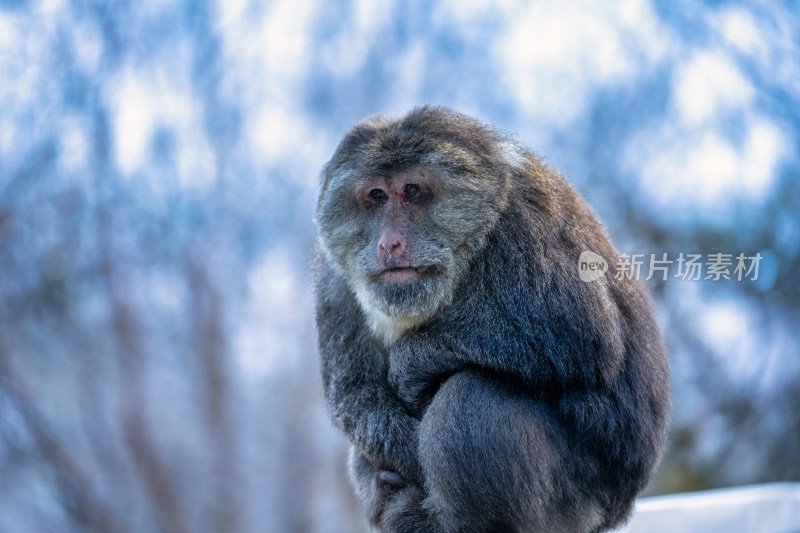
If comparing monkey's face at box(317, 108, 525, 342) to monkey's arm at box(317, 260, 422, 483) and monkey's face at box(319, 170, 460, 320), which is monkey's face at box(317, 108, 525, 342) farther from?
monkey's arm at box(317, 260, 422, 483)

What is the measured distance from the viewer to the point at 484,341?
2.90 metres

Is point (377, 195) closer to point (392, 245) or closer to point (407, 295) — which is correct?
point (392, 245)

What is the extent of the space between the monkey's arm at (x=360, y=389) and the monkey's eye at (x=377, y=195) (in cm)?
56

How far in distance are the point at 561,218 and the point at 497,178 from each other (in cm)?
35

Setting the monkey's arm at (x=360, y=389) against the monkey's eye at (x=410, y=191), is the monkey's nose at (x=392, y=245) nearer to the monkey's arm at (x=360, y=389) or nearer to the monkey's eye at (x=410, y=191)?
the monkey's eye at (x=410, y=191)

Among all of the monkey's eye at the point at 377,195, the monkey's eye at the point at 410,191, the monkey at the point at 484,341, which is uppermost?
the monkey's eye at the point at 377,195

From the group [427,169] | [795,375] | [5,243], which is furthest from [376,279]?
[795,375]

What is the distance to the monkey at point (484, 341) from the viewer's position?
2814 millimetres

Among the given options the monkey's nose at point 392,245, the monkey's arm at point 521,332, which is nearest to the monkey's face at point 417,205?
the monkey's nose at point 392,245

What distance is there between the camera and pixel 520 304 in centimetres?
290

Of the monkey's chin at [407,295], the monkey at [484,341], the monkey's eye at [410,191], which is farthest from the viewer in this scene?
the monkey's eye at [410,191]

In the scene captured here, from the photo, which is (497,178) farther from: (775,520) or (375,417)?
(775,520)

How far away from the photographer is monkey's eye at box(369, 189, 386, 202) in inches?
123

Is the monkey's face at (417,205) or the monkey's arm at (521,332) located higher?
the monkey's face at (417,205)
